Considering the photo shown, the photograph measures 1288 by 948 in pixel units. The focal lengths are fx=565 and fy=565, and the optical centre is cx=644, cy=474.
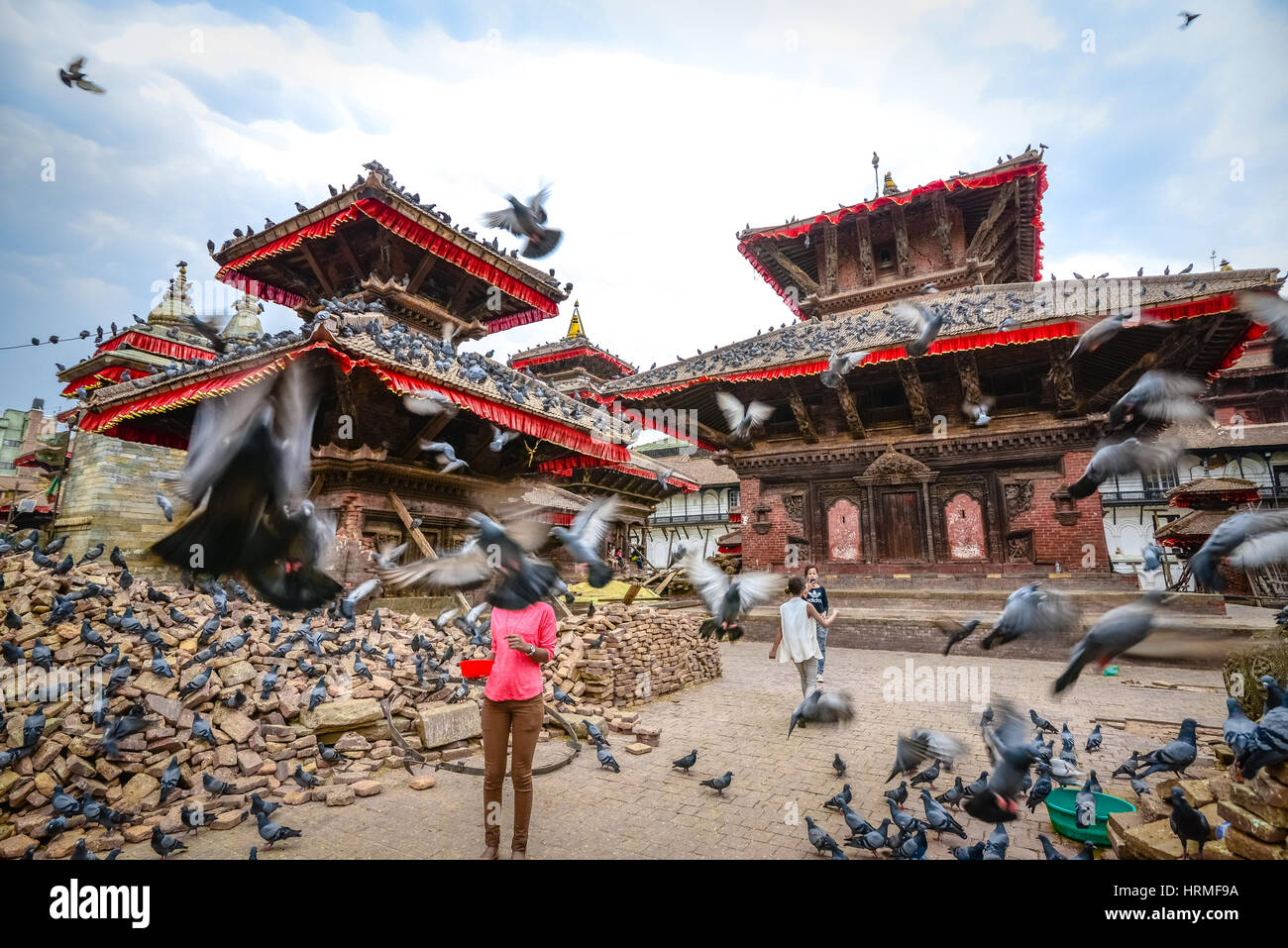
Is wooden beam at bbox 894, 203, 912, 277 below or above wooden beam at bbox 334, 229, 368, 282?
above

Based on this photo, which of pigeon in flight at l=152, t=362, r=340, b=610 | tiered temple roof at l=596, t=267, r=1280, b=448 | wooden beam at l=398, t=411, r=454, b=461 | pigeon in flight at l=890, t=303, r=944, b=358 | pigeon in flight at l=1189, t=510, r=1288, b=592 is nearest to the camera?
pigeon in flight at l=1189, t=510, r=1288, b=592

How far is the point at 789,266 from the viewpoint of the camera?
18.3 m

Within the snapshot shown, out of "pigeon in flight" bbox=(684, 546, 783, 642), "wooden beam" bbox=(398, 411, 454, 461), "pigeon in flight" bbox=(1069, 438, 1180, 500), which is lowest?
"pigeon in flight" bbox=(684, 546, 783, 642)

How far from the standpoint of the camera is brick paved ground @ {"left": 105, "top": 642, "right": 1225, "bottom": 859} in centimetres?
371

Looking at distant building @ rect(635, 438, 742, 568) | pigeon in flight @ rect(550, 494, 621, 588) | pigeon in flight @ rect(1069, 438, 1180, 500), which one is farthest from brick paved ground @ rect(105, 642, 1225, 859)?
distant building @ rect(635, 438, 742, 568)

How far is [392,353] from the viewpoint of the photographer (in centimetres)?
727

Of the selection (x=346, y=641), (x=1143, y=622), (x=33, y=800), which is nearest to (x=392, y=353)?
(x=346, y=641)

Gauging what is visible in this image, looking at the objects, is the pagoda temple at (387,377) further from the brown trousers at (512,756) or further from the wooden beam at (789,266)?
the wooden beam at (789,266)

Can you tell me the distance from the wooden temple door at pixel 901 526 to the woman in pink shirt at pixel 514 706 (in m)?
12.7

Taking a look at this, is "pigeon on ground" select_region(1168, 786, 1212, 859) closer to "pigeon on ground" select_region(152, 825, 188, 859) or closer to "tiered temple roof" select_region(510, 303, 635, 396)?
"pigeon on ground" select_region(152, 825, 188, 859)

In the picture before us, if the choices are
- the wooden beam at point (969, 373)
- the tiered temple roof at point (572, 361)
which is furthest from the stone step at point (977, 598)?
the tiered temple roof at point (572, 361)

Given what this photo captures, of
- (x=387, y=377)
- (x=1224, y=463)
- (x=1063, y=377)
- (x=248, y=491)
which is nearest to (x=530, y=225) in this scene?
(x=387, y=377)

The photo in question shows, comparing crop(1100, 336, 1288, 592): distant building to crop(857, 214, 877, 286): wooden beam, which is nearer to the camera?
crop(857, 214, 877, 286): wooden beam

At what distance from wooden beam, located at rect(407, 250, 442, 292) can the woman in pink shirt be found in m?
8.89
